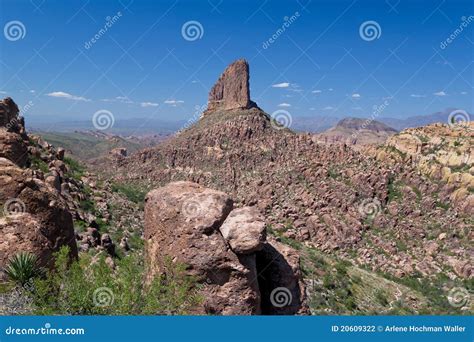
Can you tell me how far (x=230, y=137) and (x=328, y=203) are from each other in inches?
1967

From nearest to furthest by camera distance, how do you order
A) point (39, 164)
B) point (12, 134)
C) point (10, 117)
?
point (12, 134), point (39, 164), point (10, 117)

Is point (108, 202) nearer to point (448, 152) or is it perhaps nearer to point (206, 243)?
point (206, 243)

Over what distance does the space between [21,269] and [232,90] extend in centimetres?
13530

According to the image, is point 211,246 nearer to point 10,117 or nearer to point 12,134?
point 12,134

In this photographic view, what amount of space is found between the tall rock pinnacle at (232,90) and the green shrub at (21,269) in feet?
405

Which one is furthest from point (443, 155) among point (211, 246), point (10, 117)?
point (211, 246)

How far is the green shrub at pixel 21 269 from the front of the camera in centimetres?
949

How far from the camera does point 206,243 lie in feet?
35.8

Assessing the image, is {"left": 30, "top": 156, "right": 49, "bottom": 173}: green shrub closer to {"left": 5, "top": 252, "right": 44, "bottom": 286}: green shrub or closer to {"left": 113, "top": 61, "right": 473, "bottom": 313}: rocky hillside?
{"left": 5, "top": 252, "right": 44, "bottom": 286}: green shrub

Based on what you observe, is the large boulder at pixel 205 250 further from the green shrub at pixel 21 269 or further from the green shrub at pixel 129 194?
the green shrub at pixel 129 194

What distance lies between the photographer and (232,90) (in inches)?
5546

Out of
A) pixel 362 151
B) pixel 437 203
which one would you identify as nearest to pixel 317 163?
pixel 362 151

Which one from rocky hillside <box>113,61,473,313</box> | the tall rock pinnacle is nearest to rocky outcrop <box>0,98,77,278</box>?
rocky hillside <box>113,61,473,313</box>

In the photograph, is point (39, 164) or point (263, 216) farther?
point (39, 164)
